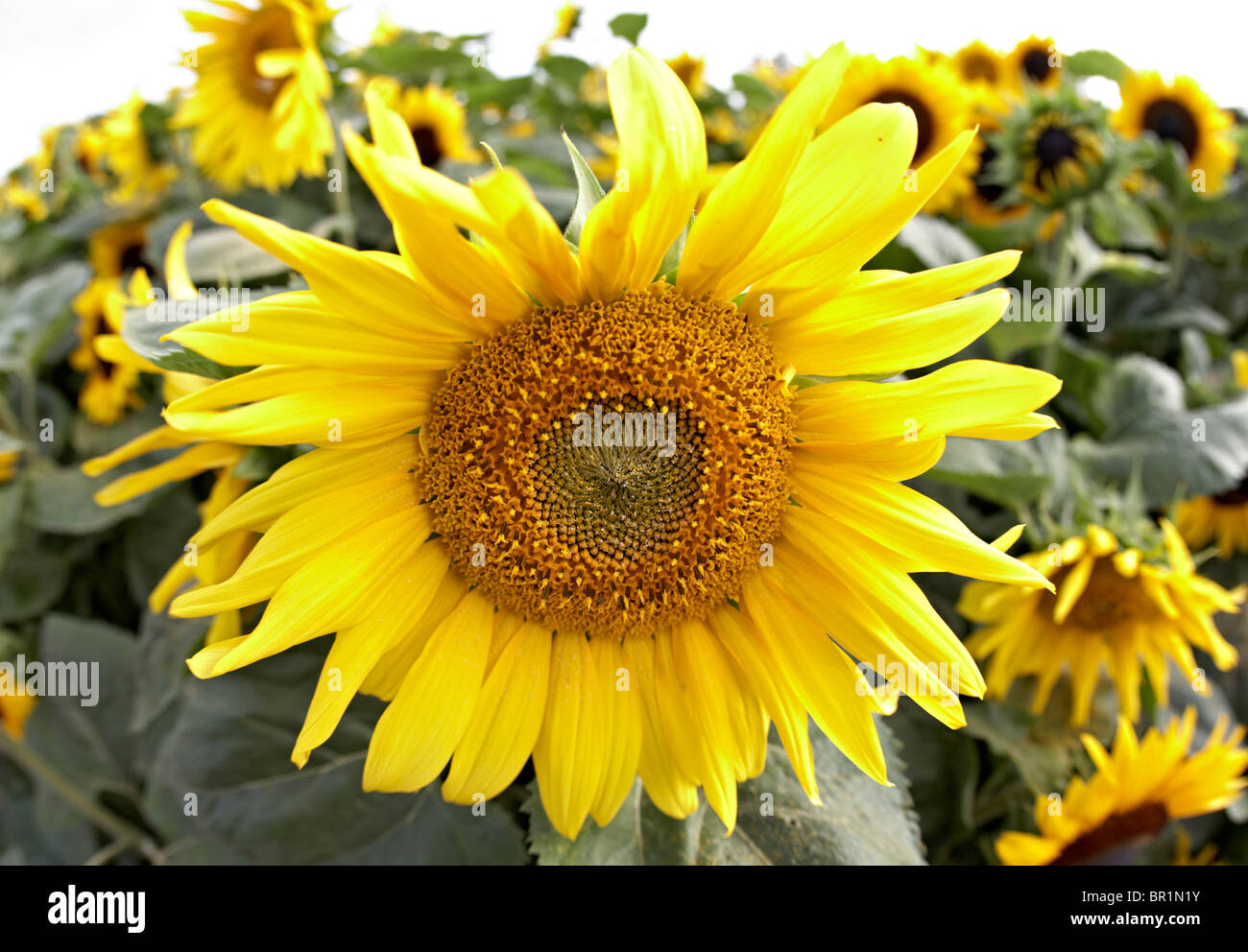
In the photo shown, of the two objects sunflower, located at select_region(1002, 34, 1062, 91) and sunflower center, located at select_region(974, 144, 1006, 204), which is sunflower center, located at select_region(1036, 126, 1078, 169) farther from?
sunflower, located at select_region(1002, 34, 1062, 91)

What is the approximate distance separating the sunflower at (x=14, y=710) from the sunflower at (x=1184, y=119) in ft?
13.9

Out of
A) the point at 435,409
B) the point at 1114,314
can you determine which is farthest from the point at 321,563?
the point at 1114,314

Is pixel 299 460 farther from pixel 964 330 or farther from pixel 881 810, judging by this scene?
pixel 881 810

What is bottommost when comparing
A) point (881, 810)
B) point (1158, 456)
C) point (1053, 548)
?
point (881, 810)

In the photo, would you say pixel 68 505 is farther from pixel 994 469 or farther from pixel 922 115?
pixel 922 115

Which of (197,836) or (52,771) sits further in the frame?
(52,771)

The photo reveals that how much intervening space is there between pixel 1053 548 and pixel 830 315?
91cm

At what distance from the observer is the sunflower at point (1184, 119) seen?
3.22 metres

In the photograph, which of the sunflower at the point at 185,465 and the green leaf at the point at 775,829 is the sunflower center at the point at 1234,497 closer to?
the green leaf at the point at 775,829

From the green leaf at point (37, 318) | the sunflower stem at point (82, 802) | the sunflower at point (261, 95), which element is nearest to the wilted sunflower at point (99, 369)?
the green leaf at point (37, 318)

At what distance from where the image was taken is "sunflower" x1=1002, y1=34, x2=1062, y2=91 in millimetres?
3229

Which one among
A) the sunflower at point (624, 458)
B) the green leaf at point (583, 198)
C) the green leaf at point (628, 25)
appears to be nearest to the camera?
the sunflower at point (624, 458)

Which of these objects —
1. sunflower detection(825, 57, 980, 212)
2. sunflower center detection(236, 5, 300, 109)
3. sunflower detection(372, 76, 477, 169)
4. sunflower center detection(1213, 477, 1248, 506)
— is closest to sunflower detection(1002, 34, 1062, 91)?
sunflower detection(825, 57, 980, 212)

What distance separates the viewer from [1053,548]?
163cm
